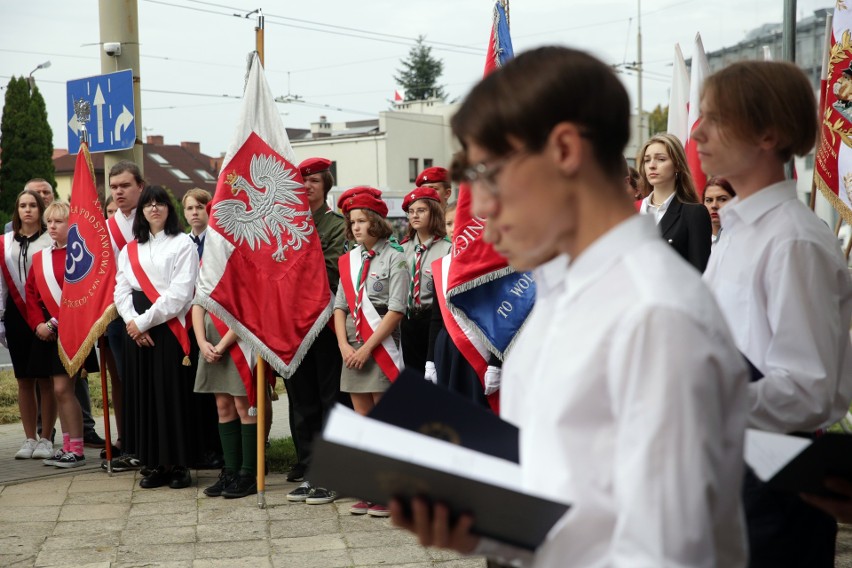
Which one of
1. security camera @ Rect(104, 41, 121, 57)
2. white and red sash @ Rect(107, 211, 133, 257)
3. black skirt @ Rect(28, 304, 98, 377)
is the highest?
security camera @ Rect(104, 41, 121, 57)

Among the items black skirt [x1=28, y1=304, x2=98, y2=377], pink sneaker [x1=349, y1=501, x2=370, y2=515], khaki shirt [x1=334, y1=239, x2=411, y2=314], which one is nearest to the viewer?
pink sneaker [x1=349, y1=501, x2=370, y2=515]

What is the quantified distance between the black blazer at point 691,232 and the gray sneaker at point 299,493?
2.76 m

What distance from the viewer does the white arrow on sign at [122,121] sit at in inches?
305

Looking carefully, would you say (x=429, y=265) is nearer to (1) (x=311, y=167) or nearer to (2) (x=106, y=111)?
(1) (x=311, y=167)

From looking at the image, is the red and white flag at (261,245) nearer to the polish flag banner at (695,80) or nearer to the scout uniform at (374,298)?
the scout uniform at (374,298)

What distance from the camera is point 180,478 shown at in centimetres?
685

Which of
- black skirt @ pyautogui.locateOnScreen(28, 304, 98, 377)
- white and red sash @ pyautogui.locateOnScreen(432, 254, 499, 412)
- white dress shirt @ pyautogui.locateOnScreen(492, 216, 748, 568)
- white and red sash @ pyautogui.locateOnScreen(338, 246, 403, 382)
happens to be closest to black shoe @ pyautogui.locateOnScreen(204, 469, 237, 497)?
white and red sash @ pyautogui.locateOnScreen(338, 246, 403, 382)

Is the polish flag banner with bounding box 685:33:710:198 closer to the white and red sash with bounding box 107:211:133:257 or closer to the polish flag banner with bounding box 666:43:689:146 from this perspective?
the polish flag banner with bounding box 666:43:689:146

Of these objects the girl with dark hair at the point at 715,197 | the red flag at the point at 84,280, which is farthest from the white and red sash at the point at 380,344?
the red flag at the point at 84,280

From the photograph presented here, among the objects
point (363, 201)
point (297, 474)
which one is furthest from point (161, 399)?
point (363, 201)

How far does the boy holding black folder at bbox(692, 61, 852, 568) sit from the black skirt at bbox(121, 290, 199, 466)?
522 centimetres

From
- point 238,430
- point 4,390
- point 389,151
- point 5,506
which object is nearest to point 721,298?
point 238,430

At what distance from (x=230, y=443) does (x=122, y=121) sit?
2.89 meters

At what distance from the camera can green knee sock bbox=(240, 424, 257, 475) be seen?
21.3 ft
